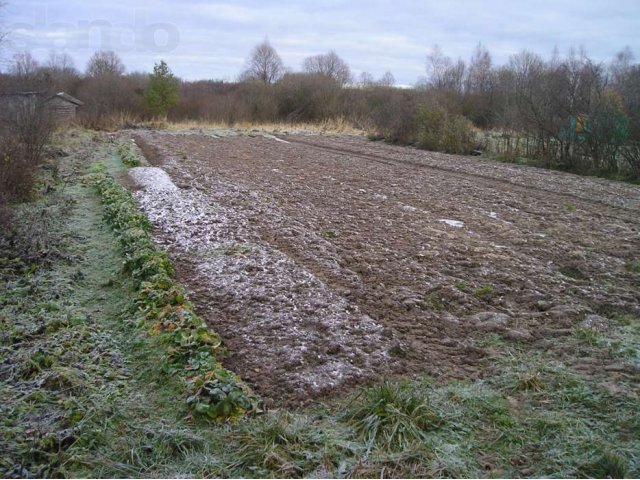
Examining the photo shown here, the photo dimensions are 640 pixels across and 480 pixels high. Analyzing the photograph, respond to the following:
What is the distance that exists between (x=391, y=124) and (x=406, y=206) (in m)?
16.0

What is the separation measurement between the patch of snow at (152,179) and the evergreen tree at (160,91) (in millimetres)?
24566

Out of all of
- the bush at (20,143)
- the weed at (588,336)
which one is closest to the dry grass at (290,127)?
the bush at (20,143)

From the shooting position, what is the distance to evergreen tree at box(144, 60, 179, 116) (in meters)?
37.1

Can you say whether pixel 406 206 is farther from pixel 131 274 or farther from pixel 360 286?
pixel 131 274

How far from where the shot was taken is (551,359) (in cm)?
438

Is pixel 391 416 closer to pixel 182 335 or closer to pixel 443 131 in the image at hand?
pixel 182 335

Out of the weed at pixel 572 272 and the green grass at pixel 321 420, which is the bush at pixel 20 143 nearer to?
the green grass at pixel 321 420

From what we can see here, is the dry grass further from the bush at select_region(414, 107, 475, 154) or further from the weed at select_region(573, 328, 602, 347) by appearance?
the weed at select_region(573, 328, 602, 347)

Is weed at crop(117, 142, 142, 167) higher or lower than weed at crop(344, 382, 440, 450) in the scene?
higher

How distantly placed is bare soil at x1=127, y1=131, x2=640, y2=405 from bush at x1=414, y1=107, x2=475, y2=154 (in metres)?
7.91

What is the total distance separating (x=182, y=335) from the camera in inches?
178

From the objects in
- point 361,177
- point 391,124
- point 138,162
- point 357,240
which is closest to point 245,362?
point 357,240

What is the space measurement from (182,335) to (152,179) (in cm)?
891

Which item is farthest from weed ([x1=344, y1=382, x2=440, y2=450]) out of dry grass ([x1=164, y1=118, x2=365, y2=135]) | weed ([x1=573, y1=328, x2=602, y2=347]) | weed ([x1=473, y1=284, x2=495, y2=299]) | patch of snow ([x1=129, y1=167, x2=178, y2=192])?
dry grass ([x1=164, y1=118, x2=365, y2=135])
